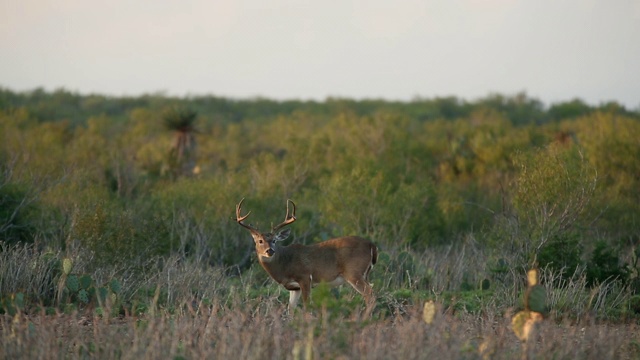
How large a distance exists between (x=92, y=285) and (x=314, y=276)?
311cm

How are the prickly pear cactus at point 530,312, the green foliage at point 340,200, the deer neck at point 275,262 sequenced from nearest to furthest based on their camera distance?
the prickly pear cactus at point 530,312
the deer neck at point 275,262
the green foliage at point 340,200

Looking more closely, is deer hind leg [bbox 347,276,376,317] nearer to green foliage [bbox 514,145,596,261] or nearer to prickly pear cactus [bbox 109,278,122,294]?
green foliage [bbox 514,145,596,261]

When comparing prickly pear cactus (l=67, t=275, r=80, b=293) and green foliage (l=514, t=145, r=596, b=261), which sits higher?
green foliage (l=514, t=145, r=596, b=261)

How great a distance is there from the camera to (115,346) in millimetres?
7898

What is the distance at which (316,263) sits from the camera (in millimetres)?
12648

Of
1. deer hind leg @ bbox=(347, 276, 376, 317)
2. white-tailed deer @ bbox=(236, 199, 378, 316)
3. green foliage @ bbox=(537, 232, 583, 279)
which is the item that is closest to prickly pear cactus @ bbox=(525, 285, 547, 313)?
deer hind leg @ bbox=(347, 276, 376, 317)

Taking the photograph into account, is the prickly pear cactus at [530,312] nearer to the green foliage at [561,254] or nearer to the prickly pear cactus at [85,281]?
the green foliage at [561,254]

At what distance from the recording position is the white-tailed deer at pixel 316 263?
492 inches

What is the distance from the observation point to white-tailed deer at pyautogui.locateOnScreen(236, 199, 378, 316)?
12.5m

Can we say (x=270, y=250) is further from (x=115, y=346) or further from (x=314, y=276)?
(x=115, y=346)

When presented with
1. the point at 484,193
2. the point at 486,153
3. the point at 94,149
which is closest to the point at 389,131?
the point at 486,153

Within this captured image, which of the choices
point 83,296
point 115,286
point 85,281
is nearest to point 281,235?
point 115,286

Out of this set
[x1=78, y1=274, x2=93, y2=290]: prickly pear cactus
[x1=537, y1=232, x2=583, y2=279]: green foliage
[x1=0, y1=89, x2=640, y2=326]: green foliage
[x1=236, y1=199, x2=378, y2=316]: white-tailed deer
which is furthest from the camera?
[x1=0, y1=89, x2=640, y2=326]: green foliage

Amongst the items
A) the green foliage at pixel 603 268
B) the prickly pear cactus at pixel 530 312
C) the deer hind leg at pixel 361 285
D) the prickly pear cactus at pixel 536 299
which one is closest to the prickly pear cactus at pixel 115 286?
the deer hind leg at pixel 361 285
